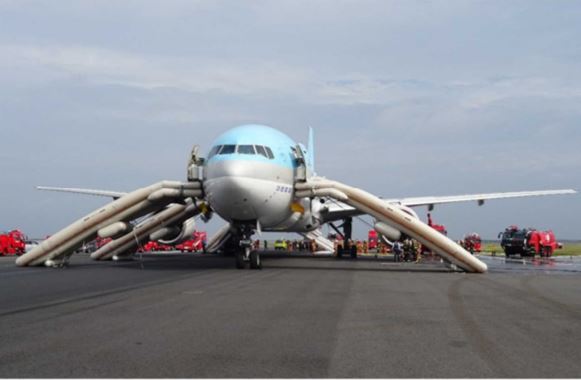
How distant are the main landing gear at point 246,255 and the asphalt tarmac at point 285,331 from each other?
8.53 m

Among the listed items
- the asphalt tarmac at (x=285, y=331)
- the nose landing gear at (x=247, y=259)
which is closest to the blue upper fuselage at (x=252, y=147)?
the nose landing gear at (x=247, y=259)

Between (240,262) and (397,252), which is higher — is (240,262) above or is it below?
below

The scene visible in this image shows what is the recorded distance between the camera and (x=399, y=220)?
88.7 ft

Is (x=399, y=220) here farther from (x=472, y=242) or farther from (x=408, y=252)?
(x=472, y=242)

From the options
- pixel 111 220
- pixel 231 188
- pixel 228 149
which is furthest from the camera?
pixel 111 220

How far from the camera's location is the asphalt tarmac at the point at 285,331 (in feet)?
24.2

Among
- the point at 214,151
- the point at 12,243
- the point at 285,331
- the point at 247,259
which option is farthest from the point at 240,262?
the point at 12,243

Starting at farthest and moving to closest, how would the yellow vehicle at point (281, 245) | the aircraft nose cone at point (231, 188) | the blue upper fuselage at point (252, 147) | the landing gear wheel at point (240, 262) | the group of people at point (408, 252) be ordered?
1. the yellow vehicle at point (281, 245)
2. the group of people at point (408, 252)
3. the landing gear wheel at point (240, 262)
4. the blue upper fuselage at point (252, 147)
5. the aircraft nose cone at point (231, 188)

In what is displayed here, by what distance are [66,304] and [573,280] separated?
1690 cm

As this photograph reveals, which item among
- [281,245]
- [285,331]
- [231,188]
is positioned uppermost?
[231,188]

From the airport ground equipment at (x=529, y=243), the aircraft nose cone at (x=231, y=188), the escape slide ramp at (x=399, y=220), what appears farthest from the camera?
the airport ground equipment at (x=529, y=243)

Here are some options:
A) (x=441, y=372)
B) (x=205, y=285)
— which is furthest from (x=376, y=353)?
(x=205, y=285)

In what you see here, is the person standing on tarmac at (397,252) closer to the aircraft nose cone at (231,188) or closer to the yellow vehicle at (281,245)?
the aircraft nose cone at (231,188)

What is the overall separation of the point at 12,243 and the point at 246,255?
35.4m
